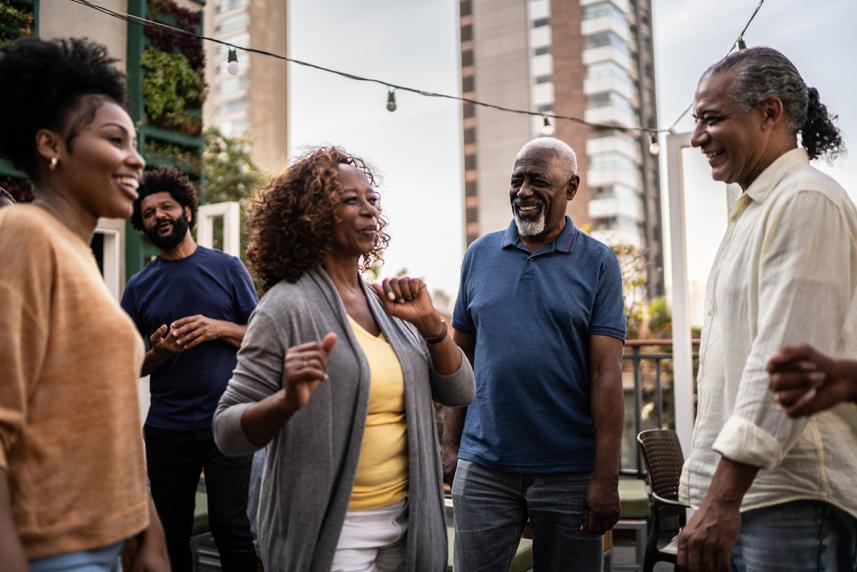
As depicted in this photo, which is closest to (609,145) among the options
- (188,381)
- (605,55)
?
(605,55)

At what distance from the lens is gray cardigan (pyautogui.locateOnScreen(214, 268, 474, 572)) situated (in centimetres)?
162

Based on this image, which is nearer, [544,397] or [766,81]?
[766,81]

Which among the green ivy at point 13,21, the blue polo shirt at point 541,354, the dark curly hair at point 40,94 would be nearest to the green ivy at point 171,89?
the green ivy at point 13,21

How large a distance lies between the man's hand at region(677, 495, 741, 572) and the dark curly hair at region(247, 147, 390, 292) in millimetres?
1021

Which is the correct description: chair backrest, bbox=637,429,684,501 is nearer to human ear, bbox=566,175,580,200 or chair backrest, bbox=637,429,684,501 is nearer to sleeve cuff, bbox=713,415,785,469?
human ear, bbox=566,175,580,200

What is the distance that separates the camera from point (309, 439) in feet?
5.35

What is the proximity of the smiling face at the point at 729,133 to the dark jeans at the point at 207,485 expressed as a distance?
6.89 feet

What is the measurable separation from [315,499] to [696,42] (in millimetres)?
31929

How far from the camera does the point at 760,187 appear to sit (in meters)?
1.56

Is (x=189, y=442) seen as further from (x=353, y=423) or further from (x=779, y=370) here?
(x=779, y=370)

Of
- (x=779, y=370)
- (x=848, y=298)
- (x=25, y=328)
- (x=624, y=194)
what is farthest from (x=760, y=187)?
(x=624, y=194)

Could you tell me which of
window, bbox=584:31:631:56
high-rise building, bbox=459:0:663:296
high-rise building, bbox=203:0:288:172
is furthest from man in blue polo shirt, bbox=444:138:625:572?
high-rise building, bbox=203:0:288:172

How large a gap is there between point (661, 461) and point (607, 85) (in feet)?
167

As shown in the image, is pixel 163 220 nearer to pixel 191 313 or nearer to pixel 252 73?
pixel 191 313
